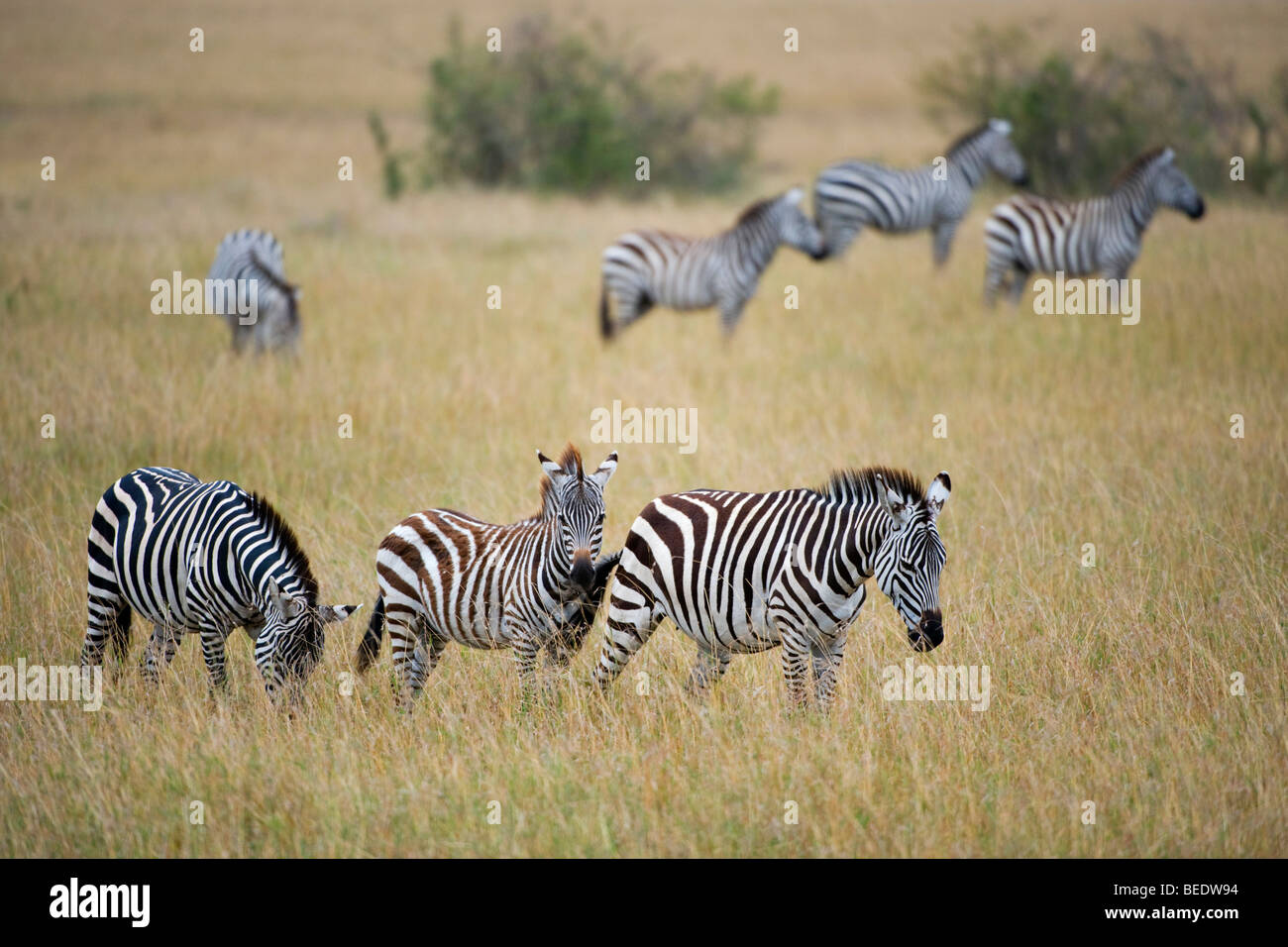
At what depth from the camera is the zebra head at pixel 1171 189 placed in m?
14.9

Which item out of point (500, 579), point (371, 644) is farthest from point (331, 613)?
point (500, 579)

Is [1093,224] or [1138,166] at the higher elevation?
[1138,166]

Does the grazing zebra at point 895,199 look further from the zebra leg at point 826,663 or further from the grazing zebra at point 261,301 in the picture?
the zebra leg at point 826,663

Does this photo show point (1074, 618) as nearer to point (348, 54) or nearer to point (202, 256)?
point (202, 256)

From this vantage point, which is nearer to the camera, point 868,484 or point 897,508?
point 897,508

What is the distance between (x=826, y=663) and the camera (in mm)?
5727

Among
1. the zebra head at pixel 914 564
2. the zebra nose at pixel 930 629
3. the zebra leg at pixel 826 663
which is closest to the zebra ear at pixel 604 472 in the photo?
the zebra leg at pixel 826 663

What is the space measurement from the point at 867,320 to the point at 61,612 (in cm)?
1065

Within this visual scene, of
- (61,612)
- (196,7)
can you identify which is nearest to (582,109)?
(61,612)

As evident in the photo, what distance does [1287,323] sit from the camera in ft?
43.7

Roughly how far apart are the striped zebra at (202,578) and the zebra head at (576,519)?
1.05 meters
